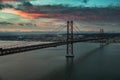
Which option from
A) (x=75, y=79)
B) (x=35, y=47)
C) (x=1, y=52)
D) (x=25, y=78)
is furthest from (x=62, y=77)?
(x=35, y=47)

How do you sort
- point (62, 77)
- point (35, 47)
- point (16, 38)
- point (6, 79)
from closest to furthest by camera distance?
point (6, 79)
point (62, 77)
point (35, 47)
point (16, 38)

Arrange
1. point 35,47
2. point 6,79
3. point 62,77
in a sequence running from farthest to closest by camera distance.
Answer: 1. point 35,47
2. point 62,77
3. point 6,79

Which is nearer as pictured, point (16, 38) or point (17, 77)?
point (17, 77)

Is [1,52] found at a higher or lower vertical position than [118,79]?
higher

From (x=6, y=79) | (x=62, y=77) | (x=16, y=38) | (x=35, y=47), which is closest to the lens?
(x=6, y=79)

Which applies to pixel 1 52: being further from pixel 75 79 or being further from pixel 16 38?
pixel 16 38

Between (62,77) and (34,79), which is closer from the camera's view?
(34,79)

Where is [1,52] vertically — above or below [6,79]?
above

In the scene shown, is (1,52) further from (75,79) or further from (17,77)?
(75,79)

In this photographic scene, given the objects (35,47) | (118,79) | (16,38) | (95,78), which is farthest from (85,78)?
(16,38)
